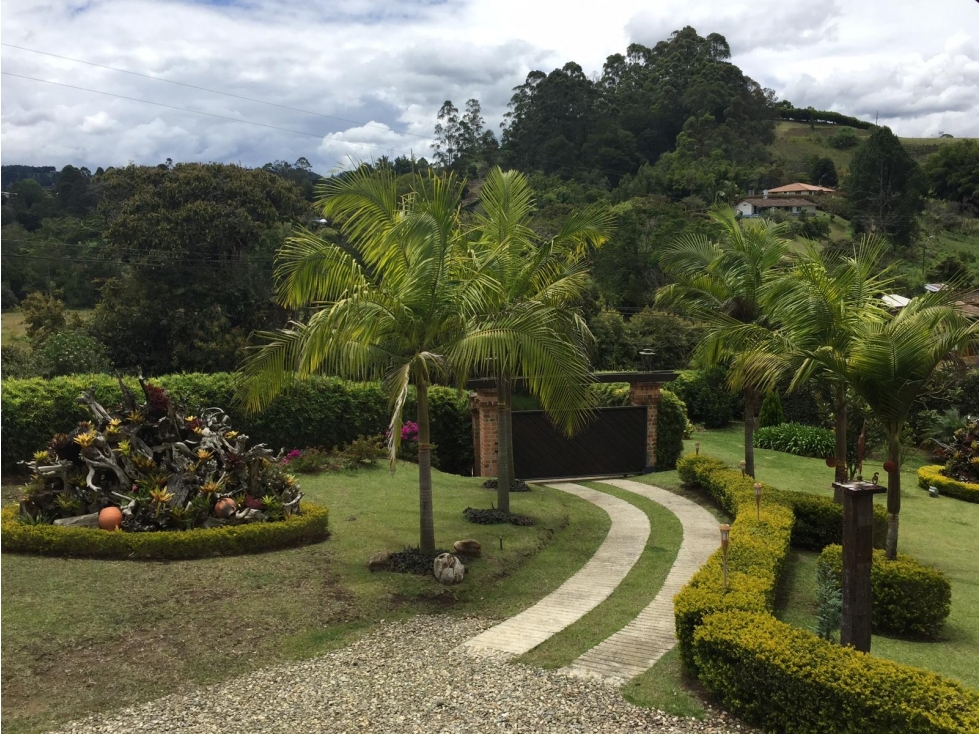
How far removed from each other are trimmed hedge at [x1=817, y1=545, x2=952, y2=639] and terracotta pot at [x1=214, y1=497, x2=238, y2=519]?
7251 millimetres

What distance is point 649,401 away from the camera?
1852cm

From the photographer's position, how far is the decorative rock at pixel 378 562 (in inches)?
375

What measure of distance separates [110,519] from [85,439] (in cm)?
123

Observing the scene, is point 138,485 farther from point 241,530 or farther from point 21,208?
point 21,208

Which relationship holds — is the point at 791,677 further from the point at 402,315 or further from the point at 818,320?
the point at 818,320

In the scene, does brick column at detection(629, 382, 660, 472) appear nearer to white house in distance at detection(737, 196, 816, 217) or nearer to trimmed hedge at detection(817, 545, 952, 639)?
trimmed hedge at detection(817, 545, 952, 639)

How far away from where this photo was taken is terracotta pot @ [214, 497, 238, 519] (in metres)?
10.1

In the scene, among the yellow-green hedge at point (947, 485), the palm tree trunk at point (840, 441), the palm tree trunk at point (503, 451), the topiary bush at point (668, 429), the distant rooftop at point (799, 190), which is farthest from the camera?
the distant rooftop at point (799, 190)

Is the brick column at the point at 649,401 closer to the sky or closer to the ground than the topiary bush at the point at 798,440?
closer to the sky

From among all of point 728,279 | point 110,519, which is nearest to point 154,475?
point 110,519

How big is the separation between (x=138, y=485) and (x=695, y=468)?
10148 millimetres

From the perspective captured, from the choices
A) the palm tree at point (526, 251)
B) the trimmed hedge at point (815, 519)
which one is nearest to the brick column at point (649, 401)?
the trimmed hedge at point (815, 519)

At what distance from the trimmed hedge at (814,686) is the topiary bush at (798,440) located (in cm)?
1607

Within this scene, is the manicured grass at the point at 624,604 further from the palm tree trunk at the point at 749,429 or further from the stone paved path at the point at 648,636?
the palm tree trunk at the point at 749,429
